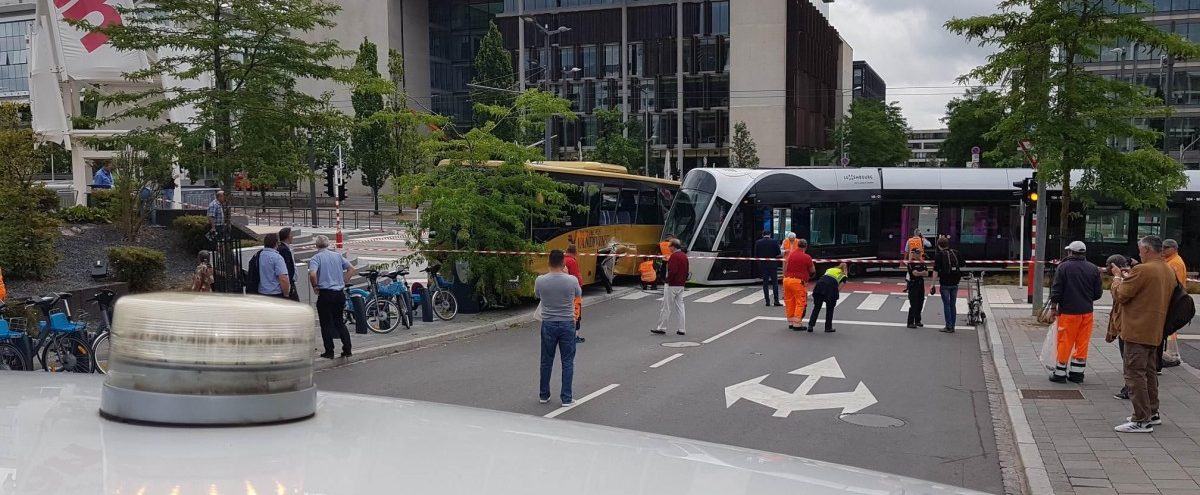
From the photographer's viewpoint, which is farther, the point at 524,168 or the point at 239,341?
the point at 524,168

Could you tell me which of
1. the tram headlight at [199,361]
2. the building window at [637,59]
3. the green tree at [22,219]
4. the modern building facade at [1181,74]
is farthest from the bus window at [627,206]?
the modern building facade at [1181,74]

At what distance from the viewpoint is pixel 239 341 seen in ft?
6.08

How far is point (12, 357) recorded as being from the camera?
1130cm

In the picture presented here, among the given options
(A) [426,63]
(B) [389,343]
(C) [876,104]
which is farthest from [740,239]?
(A) [426,63]

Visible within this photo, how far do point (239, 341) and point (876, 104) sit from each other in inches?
3126

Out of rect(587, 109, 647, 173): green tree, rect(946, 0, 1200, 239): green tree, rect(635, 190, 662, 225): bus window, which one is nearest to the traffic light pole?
rect(946, 0, 1200, 239): green tree

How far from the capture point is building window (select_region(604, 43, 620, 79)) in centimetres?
8269

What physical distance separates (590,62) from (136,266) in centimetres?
6929

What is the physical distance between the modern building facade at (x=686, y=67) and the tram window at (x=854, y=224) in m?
47.8

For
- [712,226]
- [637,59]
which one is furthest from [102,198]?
[637,59]

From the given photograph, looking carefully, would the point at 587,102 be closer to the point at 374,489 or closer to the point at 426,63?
the point at 426,63

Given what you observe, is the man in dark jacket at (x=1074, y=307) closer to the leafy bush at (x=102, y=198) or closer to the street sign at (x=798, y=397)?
the street sign at (x=798, y=397)

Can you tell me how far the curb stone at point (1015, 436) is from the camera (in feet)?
24.9

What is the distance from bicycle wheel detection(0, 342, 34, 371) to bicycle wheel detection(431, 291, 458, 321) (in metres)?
7.82
